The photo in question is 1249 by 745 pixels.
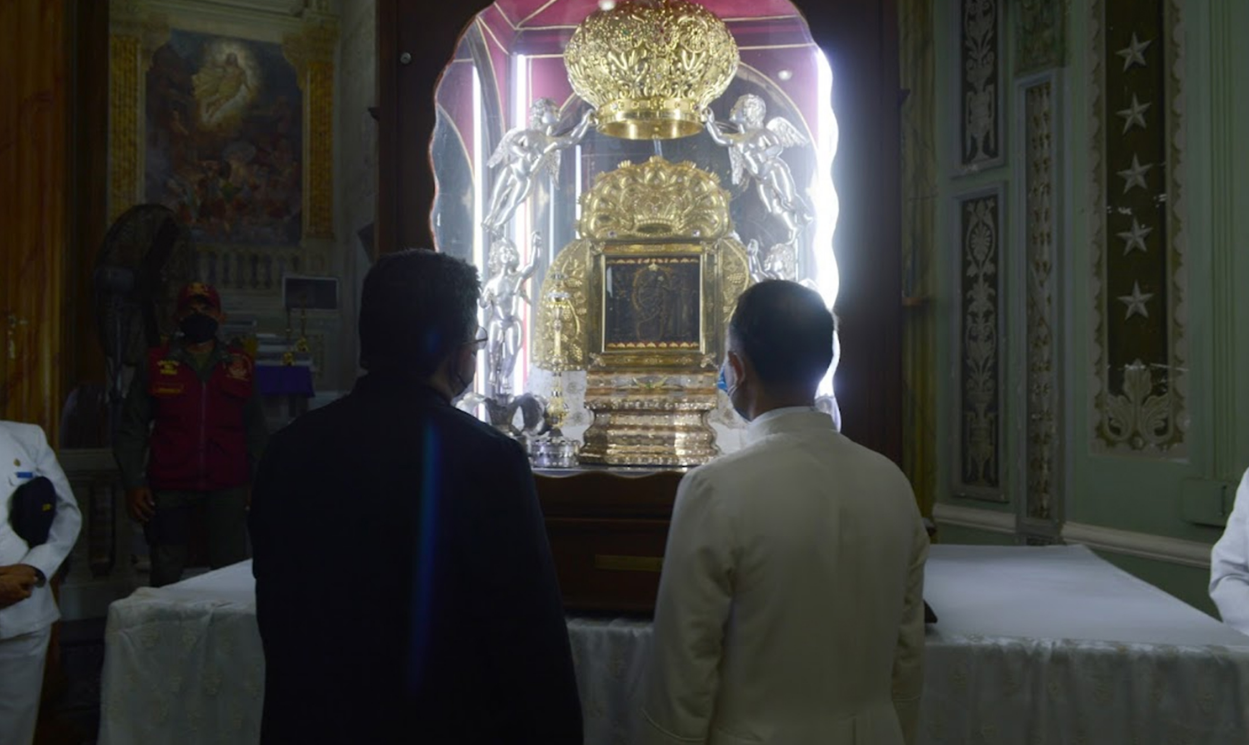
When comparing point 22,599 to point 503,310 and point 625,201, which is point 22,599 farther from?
point 625,201

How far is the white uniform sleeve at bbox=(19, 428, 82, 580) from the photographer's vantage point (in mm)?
3188

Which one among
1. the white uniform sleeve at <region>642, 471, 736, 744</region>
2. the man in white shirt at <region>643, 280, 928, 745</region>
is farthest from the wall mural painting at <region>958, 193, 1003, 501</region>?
the white uniform sleeve at <region>642, 471, 736, 744</region>

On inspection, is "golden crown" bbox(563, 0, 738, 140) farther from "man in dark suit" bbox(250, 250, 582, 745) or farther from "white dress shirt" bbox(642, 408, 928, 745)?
"man in dark suit" bbox(250, 250, 582, 745)

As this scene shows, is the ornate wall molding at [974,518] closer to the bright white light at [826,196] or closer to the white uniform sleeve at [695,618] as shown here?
the bright white light at [826,196]

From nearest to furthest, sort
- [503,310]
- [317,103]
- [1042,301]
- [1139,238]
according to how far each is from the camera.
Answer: [503,310], [1139,238], [1042,301], [317,103]

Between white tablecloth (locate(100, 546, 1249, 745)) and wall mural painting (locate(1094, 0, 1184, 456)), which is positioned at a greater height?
wall mural painting (locate(1094, 0, 1184, 456))

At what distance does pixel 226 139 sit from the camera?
11453 mm

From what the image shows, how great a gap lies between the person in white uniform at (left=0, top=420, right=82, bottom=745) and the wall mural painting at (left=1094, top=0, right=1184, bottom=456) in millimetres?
3730

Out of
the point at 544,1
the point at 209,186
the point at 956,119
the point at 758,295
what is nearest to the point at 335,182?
the point at 209,186

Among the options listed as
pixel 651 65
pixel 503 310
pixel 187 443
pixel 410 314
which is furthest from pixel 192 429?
pixel 410 314

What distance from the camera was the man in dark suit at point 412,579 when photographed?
1.35 metres

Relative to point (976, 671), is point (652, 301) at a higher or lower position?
higher

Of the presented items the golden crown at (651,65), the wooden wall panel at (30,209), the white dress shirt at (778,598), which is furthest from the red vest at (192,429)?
the white dress shirt at (778,598)

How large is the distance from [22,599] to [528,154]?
6.47ft
